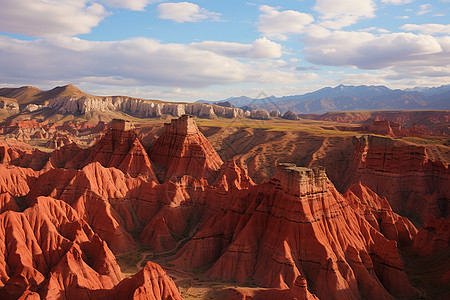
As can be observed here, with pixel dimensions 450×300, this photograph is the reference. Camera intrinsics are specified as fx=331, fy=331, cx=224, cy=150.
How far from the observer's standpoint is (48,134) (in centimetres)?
18738

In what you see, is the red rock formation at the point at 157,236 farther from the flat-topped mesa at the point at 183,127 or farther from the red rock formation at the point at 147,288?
the flat-topped mesa at the point at 183,127

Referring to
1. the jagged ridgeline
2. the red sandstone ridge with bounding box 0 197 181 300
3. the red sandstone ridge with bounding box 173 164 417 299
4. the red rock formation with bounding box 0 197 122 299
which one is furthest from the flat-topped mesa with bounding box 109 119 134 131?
the red sandstone ridge with bounding box 173 164 417 299

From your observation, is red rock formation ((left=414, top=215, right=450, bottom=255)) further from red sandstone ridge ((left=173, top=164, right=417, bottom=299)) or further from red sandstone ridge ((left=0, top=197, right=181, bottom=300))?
red sandstone ridge ((left=0, top=197, right=181, bottom=300))

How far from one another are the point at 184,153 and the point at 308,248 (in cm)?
4766

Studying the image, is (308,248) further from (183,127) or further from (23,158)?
(23,158)

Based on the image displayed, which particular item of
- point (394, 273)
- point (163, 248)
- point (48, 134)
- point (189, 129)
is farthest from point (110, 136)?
point (48, 134)

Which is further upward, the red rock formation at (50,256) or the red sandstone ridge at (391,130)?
the red sandstone ridge at (391,130)

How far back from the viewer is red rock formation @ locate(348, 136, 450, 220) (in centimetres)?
7288

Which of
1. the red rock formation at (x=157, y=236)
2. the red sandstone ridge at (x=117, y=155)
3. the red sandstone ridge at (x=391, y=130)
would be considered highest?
the red sandstone ridge at (x=391, y=130)

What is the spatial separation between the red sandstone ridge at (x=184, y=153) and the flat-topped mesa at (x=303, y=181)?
121ft

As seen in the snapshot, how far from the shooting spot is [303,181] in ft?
140

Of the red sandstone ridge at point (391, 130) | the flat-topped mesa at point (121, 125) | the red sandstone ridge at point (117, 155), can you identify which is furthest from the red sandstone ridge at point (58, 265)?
the red sandstone ridge at point (391, 130)

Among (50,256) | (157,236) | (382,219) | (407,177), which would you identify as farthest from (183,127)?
(407,177)

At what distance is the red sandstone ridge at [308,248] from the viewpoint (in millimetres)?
39062
